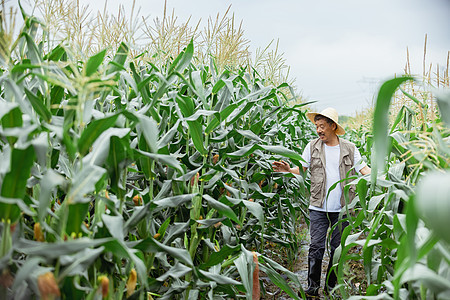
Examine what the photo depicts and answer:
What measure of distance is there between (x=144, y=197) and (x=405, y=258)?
113 cm

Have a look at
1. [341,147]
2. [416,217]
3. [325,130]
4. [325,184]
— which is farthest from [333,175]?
[416,217]

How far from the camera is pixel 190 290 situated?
2.18 m

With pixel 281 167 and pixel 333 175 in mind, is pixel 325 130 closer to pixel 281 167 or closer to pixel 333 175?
pixel 333 175

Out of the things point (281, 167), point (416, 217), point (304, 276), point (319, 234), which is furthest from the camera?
point (304, 276)

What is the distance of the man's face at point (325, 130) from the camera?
12.4 feet

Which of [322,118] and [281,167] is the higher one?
[322,118]

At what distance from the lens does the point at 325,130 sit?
12.4 feet

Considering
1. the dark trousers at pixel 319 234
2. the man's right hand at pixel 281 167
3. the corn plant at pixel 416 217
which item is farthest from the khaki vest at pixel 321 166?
the corn plant at pixel 416 217

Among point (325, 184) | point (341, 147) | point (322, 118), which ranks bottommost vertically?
point (325, 184)

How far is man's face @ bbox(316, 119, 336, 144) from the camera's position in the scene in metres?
3.77

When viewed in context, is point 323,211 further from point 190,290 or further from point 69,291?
point 69,291

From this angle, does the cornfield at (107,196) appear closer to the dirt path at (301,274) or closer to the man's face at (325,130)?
the dirt path at (301,274)

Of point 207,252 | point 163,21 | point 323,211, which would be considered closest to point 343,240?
point 207,252

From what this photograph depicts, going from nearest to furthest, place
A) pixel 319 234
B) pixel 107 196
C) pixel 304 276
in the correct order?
pixel 107 196 < pixel 319 234 < pixel 304 276
